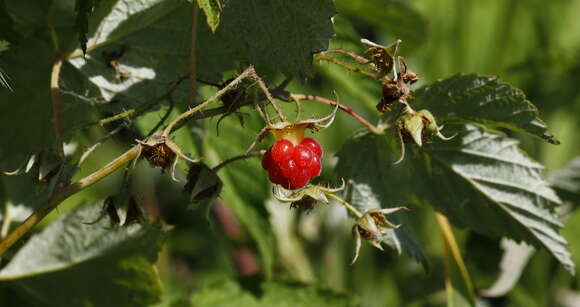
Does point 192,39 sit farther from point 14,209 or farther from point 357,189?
point 14,209

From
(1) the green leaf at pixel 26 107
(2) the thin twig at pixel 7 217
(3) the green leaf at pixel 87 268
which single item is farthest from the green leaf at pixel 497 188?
(2) the thin twig at pixel 7 217

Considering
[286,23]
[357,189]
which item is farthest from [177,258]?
[286,23]

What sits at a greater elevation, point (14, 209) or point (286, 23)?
point (286, 23)

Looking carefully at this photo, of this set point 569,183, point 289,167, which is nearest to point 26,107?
point 289,167

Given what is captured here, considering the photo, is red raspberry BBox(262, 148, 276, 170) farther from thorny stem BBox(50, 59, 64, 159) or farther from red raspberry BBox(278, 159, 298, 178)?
thorny stem BBox(50, 59, 64, 159)

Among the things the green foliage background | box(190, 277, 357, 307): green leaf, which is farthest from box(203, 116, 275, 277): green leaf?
box(190, 277, 357, 307): green leaf

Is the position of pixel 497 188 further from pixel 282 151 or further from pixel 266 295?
pixel 266 295
